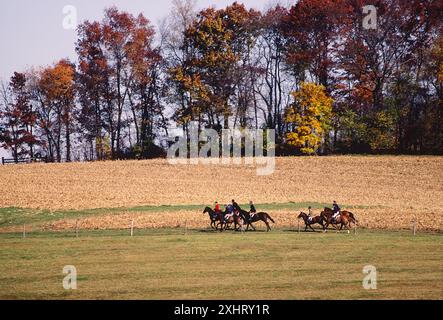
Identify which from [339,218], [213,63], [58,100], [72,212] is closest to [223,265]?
[339,218]

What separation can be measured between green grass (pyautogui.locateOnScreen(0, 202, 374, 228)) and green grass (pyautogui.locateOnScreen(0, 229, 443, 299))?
22.4 feet

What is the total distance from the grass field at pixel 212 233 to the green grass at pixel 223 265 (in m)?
0.07

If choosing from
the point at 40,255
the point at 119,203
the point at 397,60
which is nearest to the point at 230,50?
the point at 397,60

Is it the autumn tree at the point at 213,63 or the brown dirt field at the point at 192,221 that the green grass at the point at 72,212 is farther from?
the autumn tree at the point at 213,63

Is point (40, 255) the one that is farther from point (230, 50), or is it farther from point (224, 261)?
point (230, 50)

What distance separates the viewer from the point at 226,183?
2360 inches

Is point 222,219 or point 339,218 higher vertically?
point 339,218

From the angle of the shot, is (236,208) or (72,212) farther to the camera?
(72,212)

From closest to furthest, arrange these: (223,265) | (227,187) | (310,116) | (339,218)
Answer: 1. (223,265)
2. (339,218)
3. (227,187)
4. (310,116)

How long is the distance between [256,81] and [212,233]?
2074 inches

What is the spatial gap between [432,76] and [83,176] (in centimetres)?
4566

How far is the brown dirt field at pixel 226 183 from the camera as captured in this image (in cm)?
5053

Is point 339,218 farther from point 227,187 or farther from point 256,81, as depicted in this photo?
point 256,81

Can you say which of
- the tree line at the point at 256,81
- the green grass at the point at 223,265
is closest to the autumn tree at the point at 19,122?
the tree line at the point at 256,81
